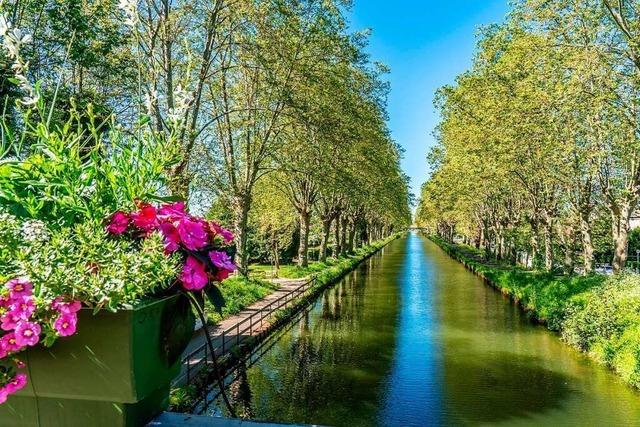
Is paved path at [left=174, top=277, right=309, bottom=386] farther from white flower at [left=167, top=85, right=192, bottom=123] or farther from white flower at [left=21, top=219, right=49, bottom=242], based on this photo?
white flower at [left=21, top=219, right=49, bottom=242]

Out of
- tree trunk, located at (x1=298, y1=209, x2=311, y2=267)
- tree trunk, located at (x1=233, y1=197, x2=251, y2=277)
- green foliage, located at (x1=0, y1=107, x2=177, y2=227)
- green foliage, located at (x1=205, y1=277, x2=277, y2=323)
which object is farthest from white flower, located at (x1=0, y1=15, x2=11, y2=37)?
tree trunk, located at (x1=298, y1=209, x2=311, y2=267)

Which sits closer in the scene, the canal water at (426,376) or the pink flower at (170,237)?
the pink flower at (170,237)

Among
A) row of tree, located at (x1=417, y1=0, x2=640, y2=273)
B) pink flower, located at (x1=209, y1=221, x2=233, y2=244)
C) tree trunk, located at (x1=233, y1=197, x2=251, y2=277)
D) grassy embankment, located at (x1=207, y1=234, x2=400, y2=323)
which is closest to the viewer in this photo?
pink flower, located at (x1=209, y1=221, x2=233, y2=244)

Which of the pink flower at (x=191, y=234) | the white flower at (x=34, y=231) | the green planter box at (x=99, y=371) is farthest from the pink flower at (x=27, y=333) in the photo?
the pink flower at (x=191, y=234)

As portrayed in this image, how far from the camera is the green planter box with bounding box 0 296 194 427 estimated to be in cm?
143

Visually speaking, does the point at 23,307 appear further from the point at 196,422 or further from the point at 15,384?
the point at 196,422

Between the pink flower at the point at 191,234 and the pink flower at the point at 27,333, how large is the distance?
47 cm

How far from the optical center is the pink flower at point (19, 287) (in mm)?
1345

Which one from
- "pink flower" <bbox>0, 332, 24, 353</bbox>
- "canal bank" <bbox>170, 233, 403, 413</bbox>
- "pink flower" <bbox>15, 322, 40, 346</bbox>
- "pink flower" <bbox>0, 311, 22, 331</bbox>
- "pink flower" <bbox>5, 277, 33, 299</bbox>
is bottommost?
"canal bank" <bbox>170, 233, 403, 413</bbox>

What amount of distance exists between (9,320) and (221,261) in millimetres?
619

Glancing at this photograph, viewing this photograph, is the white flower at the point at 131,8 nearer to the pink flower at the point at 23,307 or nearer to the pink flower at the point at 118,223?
the pink flower at the point at 118,223

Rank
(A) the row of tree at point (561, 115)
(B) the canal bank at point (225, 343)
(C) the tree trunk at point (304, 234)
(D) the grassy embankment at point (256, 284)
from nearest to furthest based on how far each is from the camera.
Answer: (B) the canal bank at point (225, 343), (A) the row of tree at point (561, 115), (D) the grassy embankment at point (256, 284), (C) the tree trunk at point (304, 234)

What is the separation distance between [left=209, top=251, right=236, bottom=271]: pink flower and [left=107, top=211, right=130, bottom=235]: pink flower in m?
0.29

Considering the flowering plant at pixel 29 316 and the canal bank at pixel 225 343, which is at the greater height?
the flowering plant at pixel 29 316
